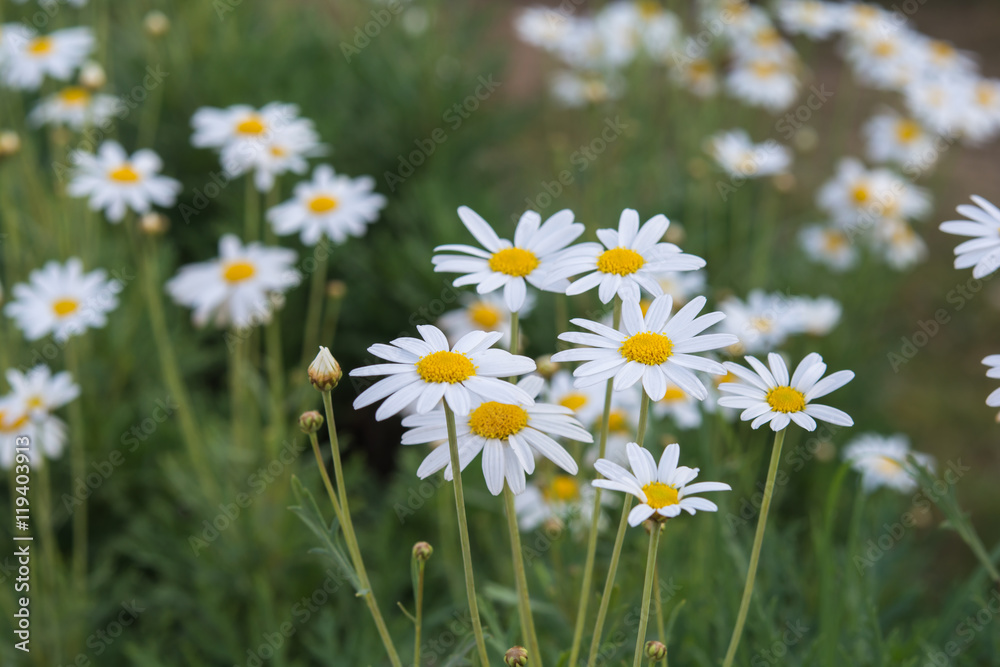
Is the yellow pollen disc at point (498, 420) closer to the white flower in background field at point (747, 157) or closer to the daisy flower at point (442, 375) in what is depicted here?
the daisy flower at point (442, 375)

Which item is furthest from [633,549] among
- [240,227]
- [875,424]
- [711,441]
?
[240,227]

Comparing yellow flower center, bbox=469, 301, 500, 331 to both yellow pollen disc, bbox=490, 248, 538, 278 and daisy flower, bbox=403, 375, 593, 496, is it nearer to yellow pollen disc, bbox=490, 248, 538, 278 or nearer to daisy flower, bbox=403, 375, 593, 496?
yellow pollen disc, bbox=490, 248, 538, 278

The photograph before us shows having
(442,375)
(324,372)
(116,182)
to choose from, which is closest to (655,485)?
(442,375)

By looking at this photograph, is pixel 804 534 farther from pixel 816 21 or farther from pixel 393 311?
pixel 816 21

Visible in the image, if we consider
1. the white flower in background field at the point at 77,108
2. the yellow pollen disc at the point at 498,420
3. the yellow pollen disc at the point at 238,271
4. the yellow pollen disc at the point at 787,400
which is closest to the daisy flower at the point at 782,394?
the yellow pollen disc at the point at 787,400

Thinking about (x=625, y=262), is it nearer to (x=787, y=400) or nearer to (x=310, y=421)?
(x=787, y=400)

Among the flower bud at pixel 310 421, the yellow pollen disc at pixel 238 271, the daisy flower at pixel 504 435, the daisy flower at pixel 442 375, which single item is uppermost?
the yellow pollen disc at pixel 238 271

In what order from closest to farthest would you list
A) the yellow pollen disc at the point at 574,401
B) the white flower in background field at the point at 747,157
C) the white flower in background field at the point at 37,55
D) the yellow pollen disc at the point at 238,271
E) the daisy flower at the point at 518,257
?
the daisy flower at the point at 518,257
the yellow pollen disc at the point at 574,401
the yellow pollen disc at the point at 238,271
the white flower in background field at the point at 37,55
the white flower in background field at the point at 747,157
